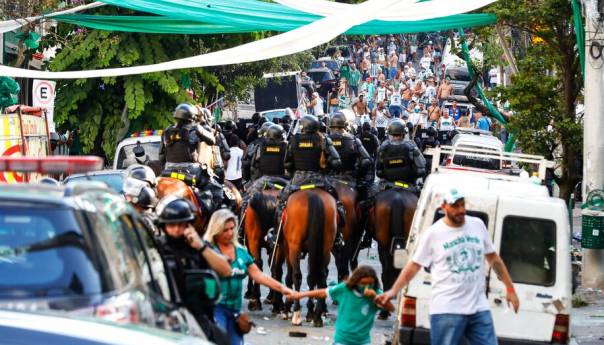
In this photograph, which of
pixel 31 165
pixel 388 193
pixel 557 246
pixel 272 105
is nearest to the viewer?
pixel 31 165

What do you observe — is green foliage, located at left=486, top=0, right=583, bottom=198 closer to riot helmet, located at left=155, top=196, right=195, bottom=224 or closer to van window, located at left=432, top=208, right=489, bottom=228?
van window, located at left=432, top=208, right=489, bottom=228

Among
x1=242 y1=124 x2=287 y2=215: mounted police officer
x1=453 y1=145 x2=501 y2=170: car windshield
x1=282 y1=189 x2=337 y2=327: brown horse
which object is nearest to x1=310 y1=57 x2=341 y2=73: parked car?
x1=453 y1=145 x2=501 y2=170: car windshield

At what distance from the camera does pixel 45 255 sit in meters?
6.63

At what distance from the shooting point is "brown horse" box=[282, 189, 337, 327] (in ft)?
54.4

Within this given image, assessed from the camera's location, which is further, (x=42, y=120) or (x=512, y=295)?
(x=42, y=120)

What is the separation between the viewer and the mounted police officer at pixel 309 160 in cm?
1727

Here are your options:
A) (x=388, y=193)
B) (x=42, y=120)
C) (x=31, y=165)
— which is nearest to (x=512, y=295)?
(x=31, y=165)

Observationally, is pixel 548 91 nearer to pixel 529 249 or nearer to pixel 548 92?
pixel 548 92

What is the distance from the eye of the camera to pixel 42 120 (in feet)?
82.0

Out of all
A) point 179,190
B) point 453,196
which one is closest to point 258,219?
point 179,190

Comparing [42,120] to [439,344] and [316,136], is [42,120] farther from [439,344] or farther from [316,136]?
[439,344]

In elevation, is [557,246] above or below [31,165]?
below

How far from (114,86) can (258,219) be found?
9.77m

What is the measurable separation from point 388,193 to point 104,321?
11362 mm
